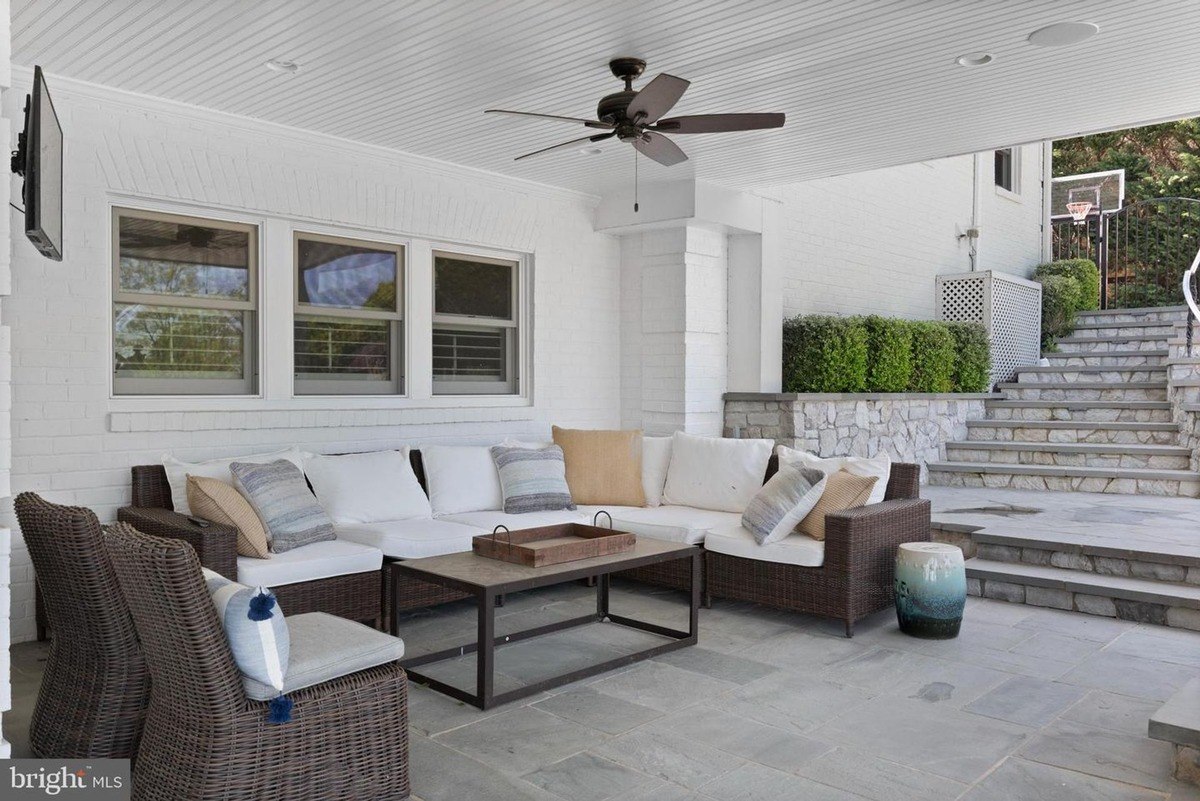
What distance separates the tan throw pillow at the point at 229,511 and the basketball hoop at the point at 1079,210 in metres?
12.1

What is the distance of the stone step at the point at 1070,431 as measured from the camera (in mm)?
7527

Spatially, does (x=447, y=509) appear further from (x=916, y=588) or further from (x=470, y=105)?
(x=916, y=588)

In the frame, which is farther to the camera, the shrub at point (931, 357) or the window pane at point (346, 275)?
the shrub at point (931, 357)

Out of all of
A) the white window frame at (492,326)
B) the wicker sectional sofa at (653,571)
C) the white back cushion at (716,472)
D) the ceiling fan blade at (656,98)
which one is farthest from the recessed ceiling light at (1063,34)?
the white window frame at (492,326)

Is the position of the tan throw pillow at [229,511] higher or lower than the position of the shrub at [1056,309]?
lower

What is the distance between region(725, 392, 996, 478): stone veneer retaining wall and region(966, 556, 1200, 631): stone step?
76.1 inches

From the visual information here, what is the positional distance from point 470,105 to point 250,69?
113 centimetres

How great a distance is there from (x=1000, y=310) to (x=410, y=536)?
7.39 meters

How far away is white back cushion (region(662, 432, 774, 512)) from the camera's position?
18.3ft

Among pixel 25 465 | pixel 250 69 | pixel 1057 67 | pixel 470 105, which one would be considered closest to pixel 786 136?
pixel 1057 67

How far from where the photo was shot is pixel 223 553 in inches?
156

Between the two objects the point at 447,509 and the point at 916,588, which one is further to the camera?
the point at 447,509

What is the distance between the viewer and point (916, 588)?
4387mm

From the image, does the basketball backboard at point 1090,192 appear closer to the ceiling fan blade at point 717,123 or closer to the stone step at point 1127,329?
the stone step at point 1127,329
